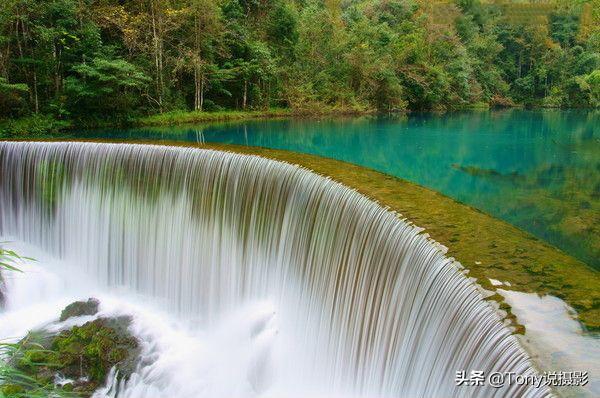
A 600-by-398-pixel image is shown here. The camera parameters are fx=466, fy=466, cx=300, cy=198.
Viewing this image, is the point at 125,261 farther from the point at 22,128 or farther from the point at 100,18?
the point at 100,18

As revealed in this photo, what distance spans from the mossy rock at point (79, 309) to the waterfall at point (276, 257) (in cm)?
71

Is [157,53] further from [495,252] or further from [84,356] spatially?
[495,252]

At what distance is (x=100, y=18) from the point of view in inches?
647

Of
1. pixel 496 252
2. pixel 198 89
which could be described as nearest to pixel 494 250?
pixel 496 252

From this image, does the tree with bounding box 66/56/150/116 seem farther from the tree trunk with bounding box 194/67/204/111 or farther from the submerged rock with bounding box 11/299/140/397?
the submerged rock with bounding box 11/299/140/397

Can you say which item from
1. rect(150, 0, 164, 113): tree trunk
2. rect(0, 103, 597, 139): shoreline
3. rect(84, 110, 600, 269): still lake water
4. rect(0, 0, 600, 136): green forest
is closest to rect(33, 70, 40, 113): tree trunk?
rect(0, 0, 600, 136): green forest

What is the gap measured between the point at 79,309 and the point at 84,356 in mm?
1549

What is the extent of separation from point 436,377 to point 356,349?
1.32 m

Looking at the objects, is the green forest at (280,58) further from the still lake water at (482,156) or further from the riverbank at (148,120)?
the still lake water at (482,156)

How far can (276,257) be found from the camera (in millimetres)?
6316

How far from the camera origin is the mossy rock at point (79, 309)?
276 inches

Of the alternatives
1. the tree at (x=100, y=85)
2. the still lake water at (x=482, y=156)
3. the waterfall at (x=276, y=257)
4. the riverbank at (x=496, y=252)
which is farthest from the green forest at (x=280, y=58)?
the riverbank at (x=496, y=252)

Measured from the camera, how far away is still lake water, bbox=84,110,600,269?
309 inches

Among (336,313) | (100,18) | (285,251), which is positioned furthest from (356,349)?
(100,18)
